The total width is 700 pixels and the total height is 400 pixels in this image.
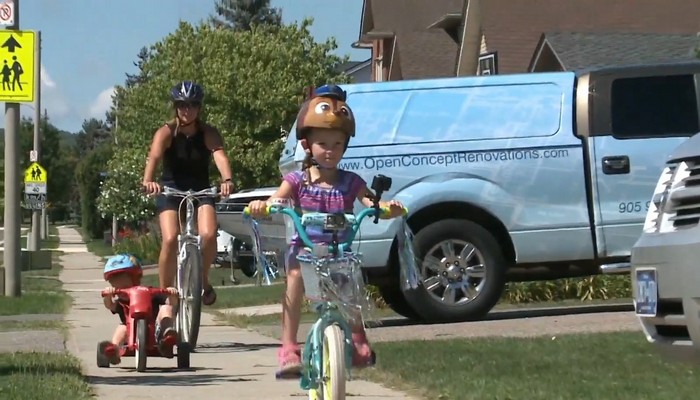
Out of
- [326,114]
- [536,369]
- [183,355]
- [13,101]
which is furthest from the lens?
[13,101]

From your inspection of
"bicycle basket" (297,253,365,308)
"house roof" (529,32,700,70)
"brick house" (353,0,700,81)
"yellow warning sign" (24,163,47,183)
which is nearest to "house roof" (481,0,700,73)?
"brick house" (353,0,700,81)

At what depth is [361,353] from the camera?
615 centimetres

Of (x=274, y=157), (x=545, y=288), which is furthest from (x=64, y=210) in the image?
(x=545, y=288)

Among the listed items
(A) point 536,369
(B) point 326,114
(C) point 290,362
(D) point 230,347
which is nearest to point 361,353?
(C) point 290,362

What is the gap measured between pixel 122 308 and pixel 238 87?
38.2 m

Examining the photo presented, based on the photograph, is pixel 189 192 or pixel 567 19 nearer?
pixel 189 192

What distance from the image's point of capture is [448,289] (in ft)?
38.0

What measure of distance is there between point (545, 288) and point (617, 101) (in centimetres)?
368

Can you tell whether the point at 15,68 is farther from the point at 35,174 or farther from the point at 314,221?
the point at 35,174

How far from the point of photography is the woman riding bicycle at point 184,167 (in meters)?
9.34

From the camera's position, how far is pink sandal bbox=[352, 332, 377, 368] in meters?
6.12

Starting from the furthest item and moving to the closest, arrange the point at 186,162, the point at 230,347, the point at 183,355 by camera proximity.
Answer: the point at 230,347 → the point at 186,162 → the point at 183,355

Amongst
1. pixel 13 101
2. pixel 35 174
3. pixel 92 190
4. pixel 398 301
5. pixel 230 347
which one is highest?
pixel 92 190

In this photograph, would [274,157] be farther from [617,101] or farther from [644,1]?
[617,101]
